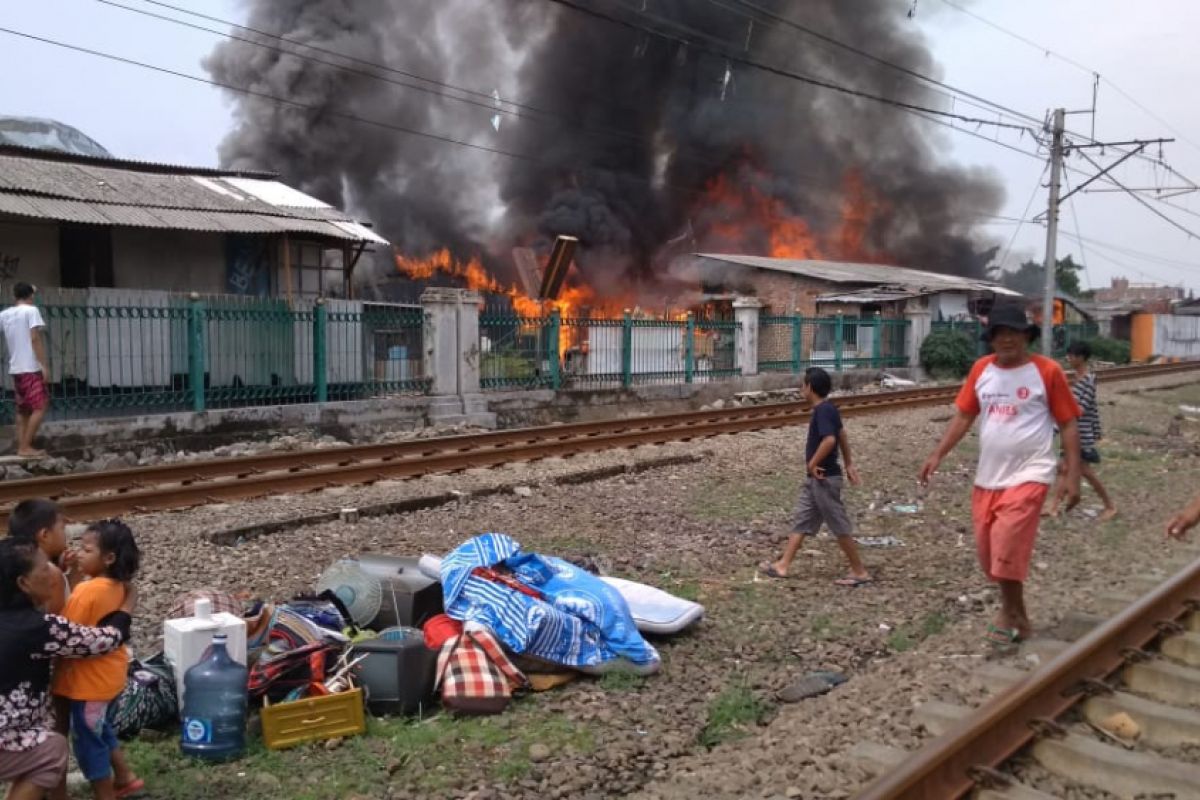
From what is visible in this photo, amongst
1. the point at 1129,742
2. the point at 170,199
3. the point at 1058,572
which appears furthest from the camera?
the point at 170,199

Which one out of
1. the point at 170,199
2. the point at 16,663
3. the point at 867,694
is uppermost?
the point at 170,199

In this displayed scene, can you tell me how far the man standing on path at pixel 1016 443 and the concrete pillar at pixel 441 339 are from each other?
11.3 metres

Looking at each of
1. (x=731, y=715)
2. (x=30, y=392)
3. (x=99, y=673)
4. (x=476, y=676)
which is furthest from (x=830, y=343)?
(x=99, y=673)

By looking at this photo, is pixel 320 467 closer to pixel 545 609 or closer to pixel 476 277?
pixel 545 609

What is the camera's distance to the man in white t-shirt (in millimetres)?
10406

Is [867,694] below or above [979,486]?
below

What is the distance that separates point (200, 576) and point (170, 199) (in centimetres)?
1130

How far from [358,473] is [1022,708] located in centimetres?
760

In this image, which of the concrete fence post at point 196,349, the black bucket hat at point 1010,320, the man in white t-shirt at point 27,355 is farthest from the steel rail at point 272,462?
the black bucket hat at point 1010,320

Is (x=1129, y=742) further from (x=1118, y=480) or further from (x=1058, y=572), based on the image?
(x=1118, y=480)

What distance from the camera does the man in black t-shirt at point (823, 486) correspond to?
671 cm

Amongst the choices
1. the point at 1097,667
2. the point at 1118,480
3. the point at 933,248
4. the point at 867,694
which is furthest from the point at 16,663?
the point at 933,248

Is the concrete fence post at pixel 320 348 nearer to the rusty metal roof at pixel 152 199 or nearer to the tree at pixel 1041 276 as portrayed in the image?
the rusty metal roof at pixel 152 199

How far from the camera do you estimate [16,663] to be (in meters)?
3.14
